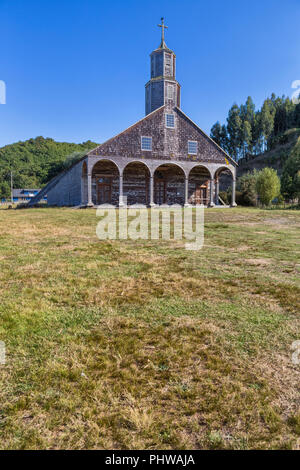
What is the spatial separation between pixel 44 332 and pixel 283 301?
2936mm

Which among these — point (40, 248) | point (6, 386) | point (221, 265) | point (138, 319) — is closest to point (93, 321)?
point (138, 319)

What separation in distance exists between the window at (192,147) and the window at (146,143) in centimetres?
390

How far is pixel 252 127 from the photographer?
67.2m

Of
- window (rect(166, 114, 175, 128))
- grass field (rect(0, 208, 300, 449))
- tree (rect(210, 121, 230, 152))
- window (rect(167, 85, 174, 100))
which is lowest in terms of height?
grass field (rect(0, 208, 300, 449))

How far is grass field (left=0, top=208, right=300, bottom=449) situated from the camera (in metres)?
1.68

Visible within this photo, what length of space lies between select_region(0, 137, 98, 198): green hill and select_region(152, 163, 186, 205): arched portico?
7261 centimetres

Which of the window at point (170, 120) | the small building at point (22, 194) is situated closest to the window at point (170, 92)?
the window at point (170, 120)

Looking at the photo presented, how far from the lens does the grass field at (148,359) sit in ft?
5.50

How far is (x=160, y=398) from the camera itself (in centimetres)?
193

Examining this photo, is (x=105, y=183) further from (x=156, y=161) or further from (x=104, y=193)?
(x=156, y=161)

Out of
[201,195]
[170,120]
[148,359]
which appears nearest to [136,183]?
[170,120]

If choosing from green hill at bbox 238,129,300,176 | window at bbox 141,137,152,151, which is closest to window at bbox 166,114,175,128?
window at bbox 141,137,152,151

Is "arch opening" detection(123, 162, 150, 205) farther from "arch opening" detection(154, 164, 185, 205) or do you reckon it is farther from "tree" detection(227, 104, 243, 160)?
"tree" detection(227, 104, 243, 160)
